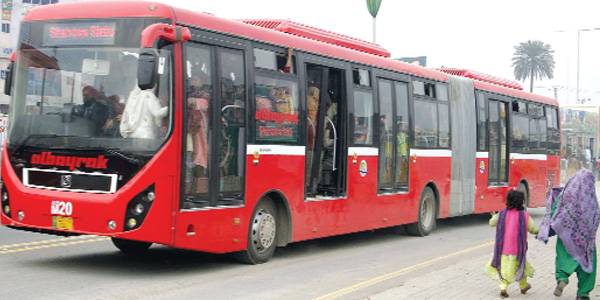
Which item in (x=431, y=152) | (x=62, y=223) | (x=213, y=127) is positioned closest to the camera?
(x=62, y=223)

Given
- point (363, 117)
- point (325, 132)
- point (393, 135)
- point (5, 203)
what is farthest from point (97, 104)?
point (393, 135)

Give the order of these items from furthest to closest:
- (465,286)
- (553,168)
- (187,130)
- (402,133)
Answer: (553,168) → (402,133) → (465,286) → (187,130)

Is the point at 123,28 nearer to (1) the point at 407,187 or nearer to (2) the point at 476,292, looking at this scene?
(2) the point at 476,292

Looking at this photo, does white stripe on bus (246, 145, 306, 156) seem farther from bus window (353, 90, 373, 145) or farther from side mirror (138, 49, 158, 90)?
side mirror (138, 49, 158, 90)

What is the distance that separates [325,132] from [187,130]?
3793mm

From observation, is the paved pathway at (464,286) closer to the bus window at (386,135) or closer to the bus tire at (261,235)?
the bus tire at (261,235)

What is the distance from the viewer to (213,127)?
10359 millimetres

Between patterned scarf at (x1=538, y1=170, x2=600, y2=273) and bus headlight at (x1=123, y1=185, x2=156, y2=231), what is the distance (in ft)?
14.2

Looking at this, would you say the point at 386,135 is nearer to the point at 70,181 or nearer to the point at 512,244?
the point at 512,244

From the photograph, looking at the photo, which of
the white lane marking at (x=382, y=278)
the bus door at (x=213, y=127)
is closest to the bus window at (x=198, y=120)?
the bus door at (x=213, y=127)

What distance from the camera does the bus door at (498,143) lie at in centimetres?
2009

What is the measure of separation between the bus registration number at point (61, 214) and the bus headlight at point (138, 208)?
655 millimetres

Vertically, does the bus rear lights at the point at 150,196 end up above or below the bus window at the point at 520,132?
below

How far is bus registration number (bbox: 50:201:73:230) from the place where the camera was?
9.54 meters
